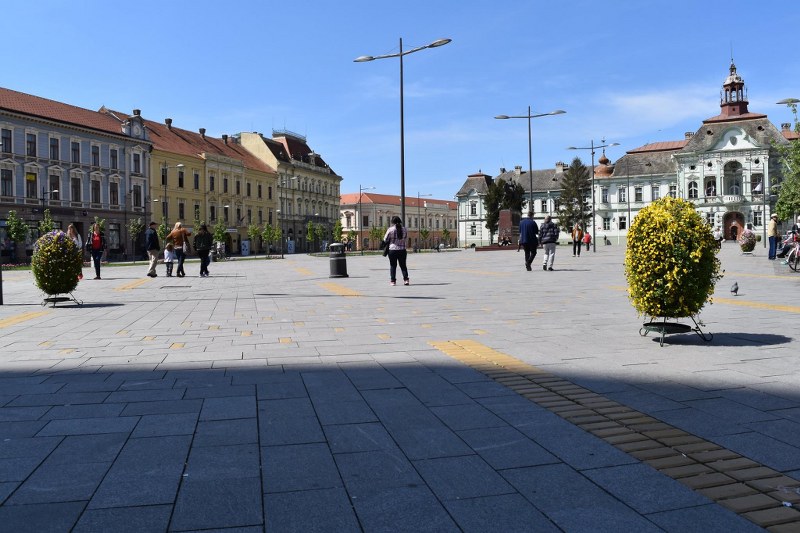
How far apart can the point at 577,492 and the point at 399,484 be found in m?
0.80

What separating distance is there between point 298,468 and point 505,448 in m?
1.11

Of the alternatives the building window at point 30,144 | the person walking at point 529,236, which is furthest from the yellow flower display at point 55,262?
the building window at point 30,144

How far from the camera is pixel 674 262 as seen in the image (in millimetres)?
6645

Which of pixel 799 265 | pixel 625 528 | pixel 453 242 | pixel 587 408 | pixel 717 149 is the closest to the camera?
pixel 625 528

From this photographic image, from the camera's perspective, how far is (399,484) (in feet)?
10.3

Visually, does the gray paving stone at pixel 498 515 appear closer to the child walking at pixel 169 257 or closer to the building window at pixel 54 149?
the child walking at pixel 169 257

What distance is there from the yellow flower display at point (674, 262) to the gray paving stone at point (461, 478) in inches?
158

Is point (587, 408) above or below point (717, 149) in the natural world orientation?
below

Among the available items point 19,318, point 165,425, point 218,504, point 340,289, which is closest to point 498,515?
point 218,504

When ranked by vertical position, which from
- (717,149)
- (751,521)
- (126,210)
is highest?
(717,149)

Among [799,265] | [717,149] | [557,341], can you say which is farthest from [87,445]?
[717,149]

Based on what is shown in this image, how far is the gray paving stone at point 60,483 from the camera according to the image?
2.98 m

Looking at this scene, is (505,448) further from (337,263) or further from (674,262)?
(337,263)

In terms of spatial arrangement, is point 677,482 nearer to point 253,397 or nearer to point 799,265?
point 253,397
